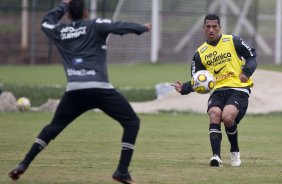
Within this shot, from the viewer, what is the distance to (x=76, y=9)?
421 inches

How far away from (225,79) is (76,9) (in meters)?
3.27

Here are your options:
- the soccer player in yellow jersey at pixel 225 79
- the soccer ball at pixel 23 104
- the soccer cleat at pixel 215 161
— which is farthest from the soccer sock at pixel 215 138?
the soccer ball at pixel 23 104

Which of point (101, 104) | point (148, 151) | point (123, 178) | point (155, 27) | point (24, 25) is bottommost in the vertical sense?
point (24, 25)

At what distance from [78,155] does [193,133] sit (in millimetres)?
4818

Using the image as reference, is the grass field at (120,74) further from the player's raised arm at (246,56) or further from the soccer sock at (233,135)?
the soccer sock at (233,135)

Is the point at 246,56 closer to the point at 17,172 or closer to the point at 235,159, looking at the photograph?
the point at 235,159

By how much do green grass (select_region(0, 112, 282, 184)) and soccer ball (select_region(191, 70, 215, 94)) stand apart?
112 centimetres

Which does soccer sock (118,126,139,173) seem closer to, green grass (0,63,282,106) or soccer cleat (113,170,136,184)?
soccer cleat (113,170,136,184)

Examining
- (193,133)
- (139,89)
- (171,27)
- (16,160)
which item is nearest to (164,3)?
(171,27)

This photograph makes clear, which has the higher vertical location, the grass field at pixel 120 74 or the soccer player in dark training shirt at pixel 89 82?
the soccer player in dark training shirt at pixel 89 82

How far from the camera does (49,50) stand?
39312 millimetres

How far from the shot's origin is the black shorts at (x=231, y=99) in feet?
42.3

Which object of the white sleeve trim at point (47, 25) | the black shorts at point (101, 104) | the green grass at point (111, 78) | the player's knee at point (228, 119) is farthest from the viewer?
the green grass at point (111, 78)

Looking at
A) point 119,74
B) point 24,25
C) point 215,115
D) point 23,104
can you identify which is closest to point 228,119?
point 215,115
